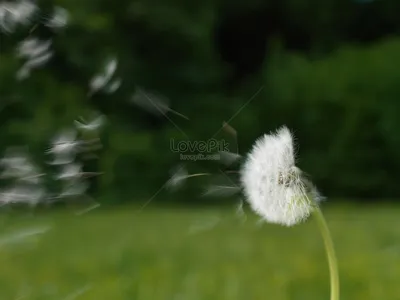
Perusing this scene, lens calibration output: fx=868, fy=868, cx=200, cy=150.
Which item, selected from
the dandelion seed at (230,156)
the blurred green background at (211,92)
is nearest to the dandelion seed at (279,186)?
the dandelion seed at (230,156)

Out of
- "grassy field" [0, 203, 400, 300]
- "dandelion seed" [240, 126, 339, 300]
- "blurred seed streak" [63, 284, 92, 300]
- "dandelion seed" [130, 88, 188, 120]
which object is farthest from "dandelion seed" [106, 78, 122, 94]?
"dandelion seed" [240, 126, 339, 300]

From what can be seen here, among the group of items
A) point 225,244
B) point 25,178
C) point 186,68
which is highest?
point 186,68

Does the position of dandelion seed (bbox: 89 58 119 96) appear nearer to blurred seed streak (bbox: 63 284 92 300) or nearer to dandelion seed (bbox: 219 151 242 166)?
dandelion seed (bbox: 219 151 242 166)

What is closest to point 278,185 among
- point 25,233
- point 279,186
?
point 279,186

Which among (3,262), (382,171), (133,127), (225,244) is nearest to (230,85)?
(133,127)

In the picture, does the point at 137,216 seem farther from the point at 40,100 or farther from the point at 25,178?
the point at 25,178
